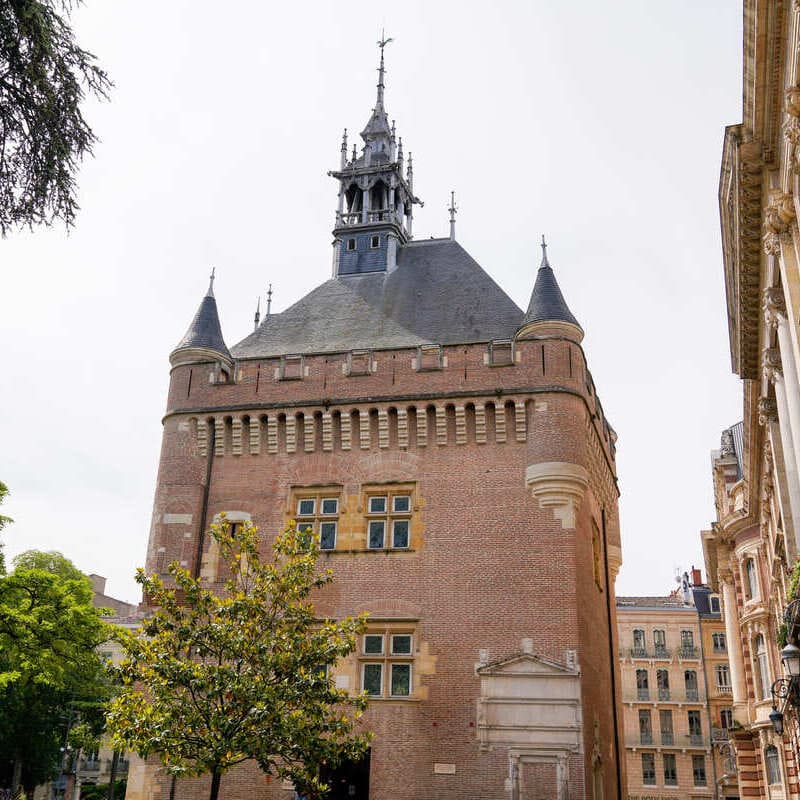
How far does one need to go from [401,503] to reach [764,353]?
1050 cm

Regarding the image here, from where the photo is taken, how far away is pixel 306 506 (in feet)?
82.5

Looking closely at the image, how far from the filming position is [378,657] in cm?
2273

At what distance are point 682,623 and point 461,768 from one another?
43.9 m

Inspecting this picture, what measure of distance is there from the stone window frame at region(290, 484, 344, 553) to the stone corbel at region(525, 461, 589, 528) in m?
5.53

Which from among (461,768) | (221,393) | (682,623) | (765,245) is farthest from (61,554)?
(765,245)

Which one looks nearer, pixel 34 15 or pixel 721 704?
pixel 34 15

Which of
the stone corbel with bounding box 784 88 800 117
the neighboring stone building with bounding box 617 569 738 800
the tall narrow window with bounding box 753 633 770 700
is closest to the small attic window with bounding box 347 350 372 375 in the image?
the stone corbel with bounding box 784 88 800 117

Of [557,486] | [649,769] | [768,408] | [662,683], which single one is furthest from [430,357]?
[649,769]

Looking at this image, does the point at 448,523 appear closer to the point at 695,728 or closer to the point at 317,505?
the point at 317,505

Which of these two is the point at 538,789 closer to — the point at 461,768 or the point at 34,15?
the point at 461,768

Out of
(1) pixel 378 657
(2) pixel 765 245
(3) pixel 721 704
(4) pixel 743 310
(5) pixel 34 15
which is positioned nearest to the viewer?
(5) pixel 34 15

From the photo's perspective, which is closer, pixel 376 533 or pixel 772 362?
pixel 772 362

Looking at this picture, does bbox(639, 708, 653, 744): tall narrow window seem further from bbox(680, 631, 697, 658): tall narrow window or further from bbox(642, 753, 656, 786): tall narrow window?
bbox(680, 631, 697, 658): tall narrow window

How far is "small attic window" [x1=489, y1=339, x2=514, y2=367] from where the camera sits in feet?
82.2
